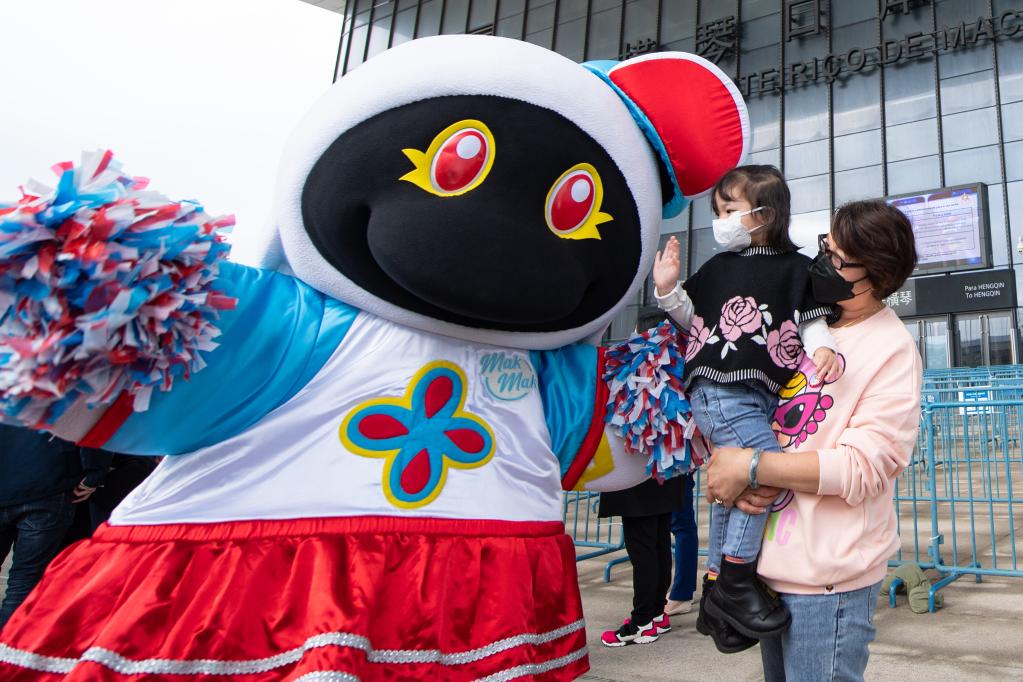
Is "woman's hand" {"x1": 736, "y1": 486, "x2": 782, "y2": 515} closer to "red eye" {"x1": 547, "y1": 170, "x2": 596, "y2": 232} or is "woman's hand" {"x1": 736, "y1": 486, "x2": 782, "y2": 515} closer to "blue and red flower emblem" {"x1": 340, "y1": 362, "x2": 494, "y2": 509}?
"blue and red flower emblem" {"x1": 340, "y1": 362, "x2": 494, "y2": 509}

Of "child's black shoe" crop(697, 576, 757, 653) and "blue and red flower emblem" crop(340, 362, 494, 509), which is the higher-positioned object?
"blue and red flower emblem" crop(340, 362, 494, 509)

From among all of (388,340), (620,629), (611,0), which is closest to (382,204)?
(388,340)

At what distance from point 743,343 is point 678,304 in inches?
9.8

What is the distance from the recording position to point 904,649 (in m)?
3.54

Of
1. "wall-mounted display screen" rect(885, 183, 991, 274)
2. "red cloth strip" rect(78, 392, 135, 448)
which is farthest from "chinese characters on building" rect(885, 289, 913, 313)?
"red cloth strip" rect(78, 392, 135, 448)

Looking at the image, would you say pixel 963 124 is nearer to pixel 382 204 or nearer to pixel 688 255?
pixel 688 255

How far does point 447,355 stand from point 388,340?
150 millimetres

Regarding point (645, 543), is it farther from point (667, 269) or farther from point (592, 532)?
point (592, 532)

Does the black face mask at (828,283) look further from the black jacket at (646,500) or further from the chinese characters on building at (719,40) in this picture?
the chinese characters on building at (719,40)

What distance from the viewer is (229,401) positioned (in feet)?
5.68

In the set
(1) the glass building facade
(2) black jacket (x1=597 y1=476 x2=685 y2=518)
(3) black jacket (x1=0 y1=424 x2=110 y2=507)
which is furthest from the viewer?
(1) the glass building facade

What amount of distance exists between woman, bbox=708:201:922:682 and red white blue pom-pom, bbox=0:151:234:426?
122 cm

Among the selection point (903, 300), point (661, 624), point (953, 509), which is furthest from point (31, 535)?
point (903, 300)

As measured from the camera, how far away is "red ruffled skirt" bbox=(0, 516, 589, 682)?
1529 mm
